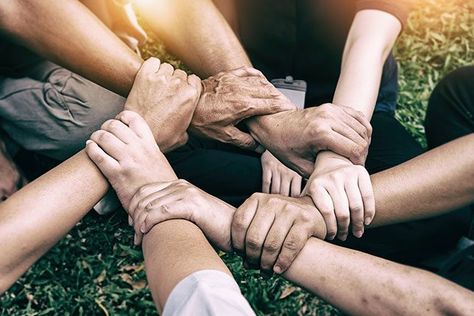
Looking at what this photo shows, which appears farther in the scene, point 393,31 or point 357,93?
point 393,31

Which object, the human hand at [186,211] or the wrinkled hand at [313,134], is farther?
the wrinkled hand at [313,134]

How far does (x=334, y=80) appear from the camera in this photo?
99.8 inches

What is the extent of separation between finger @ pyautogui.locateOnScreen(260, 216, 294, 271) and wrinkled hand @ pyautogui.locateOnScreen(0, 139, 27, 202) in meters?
1.04

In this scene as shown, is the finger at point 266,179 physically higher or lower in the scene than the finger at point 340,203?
lower

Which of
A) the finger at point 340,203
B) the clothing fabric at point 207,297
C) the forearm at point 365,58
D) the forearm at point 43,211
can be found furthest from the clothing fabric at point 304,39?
the clothing fabric at point 207,297

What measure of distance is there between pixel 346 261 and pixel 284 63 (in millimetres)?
1059

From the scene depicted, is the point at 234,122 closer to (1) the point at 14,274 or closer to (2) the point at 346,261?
(2) the point at 346,261

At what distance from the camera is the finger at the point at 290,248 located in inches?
64.6

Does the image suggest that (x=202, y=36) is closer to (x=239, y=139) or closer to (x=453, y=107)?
(x=239, y=139)

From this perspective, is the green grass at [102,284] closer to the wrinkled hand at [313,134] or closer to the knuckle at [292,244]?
the wrinkled hand at [313,134]

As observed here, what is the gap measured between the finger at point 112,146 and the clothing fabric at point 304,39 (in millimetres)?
858

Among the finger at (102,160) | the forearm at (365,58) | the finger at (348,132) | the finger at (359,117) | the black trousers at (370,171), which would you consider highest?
the forearm at (365,58)

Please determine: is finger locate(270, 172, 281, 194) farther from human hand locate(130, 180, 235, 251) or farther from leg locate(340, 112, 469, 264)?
human hand locate(130, 180, 235, 251)

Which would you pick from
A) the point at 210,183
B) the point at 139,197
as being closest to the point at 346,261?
the point at 139,197
